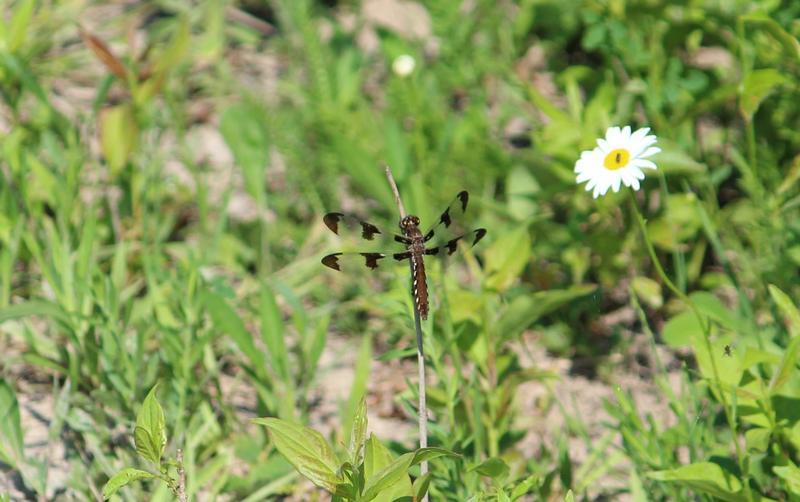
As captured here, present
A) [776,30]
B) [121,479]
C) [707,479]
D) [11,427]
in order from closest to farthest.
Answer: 1. [121,479]
2. [707,479]
3. [11,427]
4. [776,30]

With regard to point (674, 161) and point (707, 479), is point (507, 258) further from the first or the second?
point (707, 479)

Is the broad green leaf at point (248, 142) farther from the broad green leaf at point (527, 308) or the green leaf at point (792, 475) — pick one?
the green leaf at point (792, 475)

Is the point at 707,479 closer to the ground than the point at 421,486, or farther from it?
farther from it

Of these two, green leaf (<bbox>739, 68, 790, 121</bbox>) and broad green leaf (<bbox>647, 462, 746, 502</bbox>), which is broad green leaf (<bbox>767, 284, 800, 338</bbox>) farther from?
green leaf (<bbox>739, 68, 790, 121</bbox>)

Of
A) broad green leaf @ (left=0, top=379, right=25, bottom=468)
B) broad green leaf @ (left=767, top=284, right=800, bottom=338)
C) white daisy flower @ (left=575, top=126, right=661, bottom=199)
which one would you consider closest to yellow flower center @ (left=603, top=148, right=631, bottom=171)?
white daisy flower @ (left=575, top=126, right=661, bottom=199)

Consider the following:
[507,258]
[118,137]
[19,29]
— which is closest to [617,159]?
[507,258]

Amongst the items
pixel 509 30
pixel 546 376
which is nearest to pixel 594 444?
pixel 546 376
